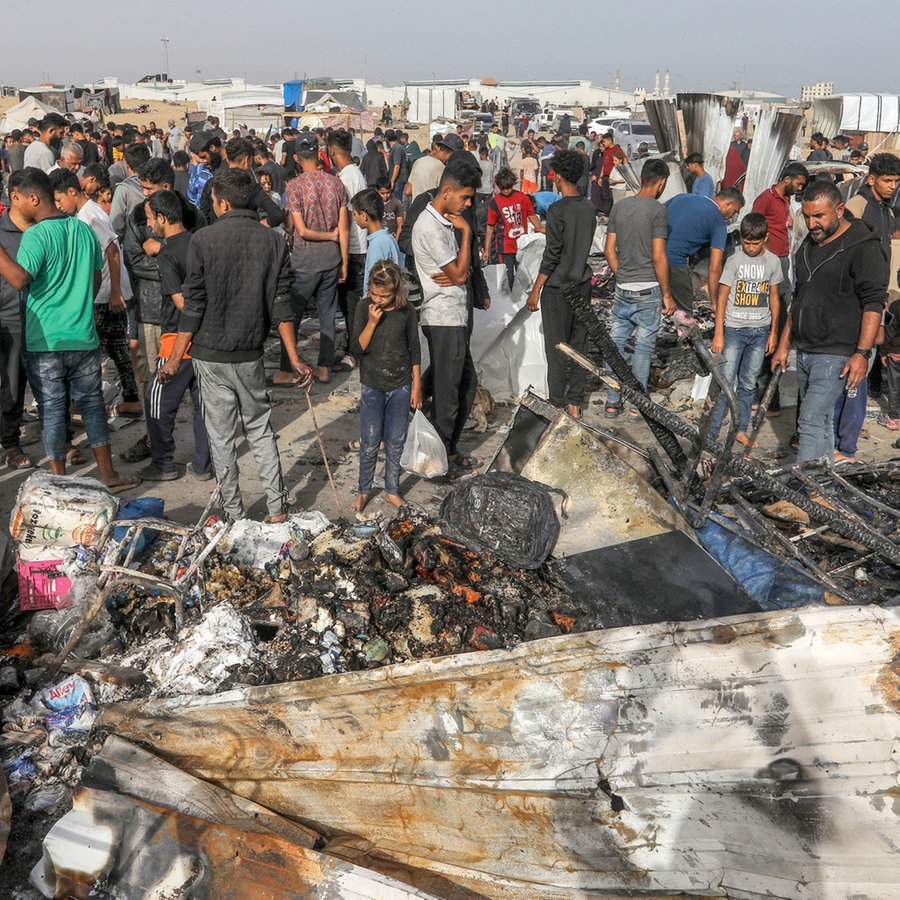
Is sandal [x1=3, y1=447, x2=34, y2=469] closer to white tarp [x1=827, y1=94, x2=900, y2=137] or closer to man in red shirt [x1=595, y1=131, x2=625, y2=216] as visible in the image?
man in red shirt [x1=595, y1=131, x2=625, y2=216]

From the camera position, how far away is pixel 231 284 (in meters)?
4.53

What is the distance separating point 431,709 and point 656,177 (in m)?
5.04

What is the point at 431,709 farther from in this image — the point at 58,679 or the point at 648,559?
the point at 58,679

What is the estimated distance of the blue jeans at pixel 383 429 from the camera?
5.07 m

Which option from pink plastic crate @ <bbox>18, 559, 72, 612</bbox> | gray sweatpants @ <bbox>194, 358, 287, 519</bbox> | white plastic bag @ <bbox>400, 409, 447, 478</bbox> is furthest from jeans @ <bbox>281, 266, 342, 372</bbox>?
pink plastic crate @ <bbox>18, 559, 72, 612</bbox>

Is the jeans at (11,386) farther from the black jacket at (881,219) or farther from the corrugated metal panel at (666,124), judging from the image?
the corrugated metal panel at (666,124)

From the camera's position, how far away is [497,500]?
4.17 meters

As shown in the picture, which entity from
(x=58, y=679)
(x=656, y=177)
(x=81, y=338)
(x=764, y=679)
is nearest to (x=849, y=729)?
(x=764, y=679)

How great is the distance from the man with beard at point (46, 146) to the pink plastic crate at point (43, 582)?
7.74 meters

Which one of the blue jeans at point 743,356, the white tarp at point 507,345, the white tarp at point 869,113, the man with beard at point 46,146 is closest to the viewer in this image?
the blue jeans at point 743,356

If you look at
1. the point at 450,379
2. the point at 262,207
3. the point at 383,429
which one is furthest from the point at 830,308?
the point at 262,207

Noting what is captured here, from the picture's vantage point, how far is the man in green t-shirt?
501 cm

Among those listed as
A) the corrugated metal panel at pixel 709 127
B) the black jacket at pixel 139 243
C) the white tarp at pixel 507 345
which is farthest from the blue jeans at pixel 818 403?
the corrugated metal panel at pixel 709 127

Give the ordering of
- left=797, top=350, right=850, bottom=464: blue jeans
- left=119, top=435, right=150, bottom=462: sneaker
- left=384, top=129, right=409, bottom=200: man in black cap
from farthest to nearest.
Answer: left=384, top=129, right=409, bottom=200: man in black cap → left=119, top=435, right=150, bottom=462: sneaker → left=797, top=350, right=850, bottom=464: blue jeans
